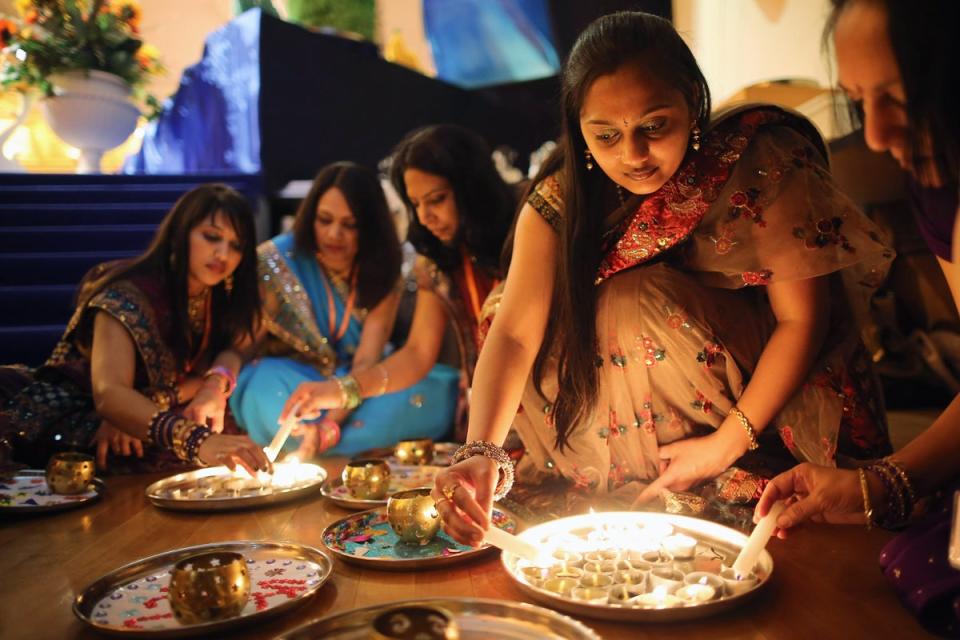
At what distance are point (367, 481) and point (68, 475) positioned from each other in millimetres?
733

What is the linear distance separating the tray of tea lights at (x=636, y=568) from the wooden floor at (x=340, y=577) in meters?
0.03

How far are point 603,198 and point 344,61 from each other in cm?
443

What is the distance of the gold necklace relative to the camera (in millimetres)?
2496

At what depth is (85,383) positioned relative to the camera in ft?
7.70

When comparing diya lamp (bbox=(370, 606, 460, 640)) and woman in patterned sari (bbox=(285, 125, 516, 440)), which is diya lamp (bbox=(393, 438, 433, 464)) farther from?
diya lamp (bbox=(370, 606, 460, 640))

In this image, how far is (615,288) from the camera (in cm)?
171

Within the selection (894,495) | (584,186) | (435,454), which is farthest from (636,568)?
(435,454)

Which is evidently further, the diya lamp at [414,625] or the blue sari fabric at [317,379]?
the blue sari fabric at [317,379]

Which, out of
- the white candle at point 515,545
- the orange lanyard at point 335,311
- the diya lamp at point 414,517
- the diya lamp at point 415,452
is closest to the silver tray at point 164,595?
the diya lamp at point 414,517

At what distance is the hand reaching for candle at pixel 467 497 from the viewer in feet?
3.91

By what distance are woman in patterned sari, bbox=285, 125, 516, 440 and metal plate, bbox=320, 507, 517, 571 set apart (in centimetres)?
80

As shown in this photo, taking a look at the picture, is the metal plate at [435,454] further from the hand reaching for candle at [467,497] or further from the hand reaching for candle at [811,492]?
the hand reaching for candle at [811,492]

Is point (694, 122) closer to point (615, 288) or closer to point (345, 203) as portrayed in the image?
point (615, 288)

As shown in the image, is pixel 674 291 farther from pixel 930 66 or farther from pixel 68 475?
pixel 68 475
